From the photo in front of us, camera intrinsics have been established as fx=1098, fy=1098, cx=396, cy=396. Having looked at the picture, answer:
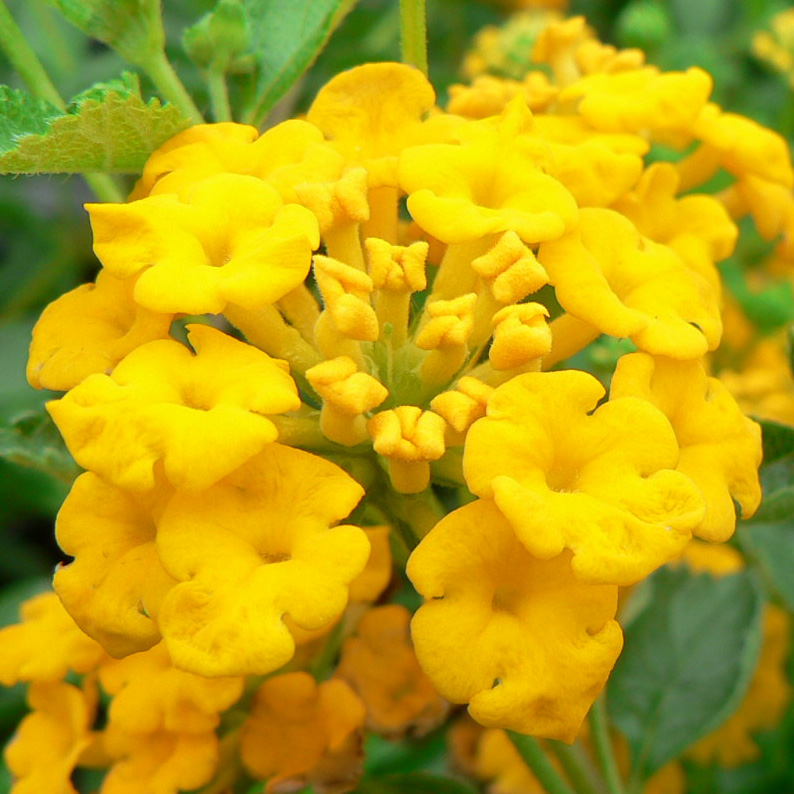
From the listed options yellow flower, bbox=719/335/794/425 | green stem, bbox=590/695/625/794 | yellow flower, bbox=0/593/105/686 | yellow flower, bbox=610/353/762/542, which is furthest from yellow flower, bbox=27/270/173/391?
yellow flower, bbox=719/335/794/425

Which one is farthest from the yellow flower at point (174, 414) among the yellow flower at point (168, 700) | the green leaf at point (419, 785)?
the green leaf at point (419, 785)

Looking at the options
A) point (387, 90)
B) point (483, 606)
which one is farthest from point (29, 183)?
point (483, 606)

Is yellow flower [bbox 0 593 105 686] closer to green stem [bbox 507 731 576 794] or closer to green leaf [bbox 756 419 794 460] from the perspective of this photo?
green stem [bbox 507 731 576 794]

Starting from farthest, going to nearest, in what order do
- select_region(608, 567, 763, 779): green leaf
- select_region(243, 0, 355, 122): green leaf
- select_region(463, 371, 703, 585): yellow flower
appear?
select_region(608, 567, 763, 779): green leaf
select_region(243, 0, 355, 122): green leaf
select_region(463, 371, 703, 585): yellow flower

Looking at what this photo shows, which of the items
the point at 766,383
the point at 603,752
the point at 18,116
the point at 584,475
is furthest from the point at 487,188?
the point at 766,383

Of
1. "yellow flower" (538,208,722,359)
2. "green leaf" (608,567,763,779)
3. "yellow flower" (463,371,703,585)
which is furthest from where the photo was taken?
"green leaf" (608,567,763,779)
